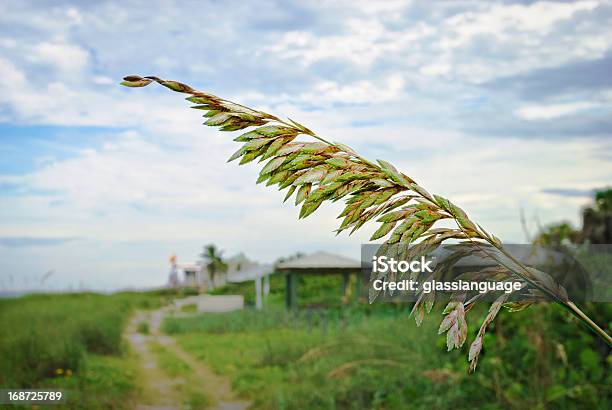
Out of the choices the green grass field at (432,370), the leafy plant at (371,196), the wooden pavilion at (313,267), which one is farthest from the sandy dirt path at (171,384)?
the leafy plant at (371,196)

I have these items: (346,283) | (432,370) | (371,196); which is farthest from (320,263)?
(371,196)

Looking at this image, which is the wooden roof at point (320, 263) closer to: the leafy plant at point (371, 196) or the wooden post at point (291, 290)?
the wooden post at point (291, 290)

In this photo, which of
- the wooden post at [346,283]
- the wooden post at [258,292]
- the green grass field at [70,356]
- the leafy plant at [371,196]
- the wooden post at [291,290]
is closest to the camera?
the leafy plant at [371,196]

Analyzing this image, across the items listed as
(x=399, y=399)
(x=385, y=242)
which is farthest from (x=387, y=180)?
(x=399, y=399)

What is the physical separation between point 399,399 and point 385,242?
15.2 ft

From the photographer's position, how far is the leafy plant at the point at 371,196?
931 millimetres

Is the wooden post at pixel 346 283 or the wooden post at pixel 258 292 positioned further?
the wooden post at pixel 258 292

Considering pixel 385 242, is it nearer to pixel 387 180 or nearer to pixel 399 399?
pixel 387 180

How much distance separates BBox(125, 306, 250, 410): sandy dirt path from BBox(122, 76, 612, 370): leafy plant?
5.85 meters

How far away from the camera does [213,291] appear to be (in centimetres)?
1930

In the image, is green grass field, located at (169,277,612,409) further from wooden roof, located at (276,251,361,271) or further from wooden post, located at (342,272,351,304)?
wooden post, located at (342,272,351,304)

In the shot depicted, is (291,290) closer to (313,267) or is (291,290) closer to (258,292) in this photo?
(313,267)

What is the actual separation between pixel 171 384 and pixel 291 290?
890cm

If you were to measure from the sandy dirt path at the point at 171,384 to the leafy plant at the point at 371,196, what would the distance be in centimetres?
585
